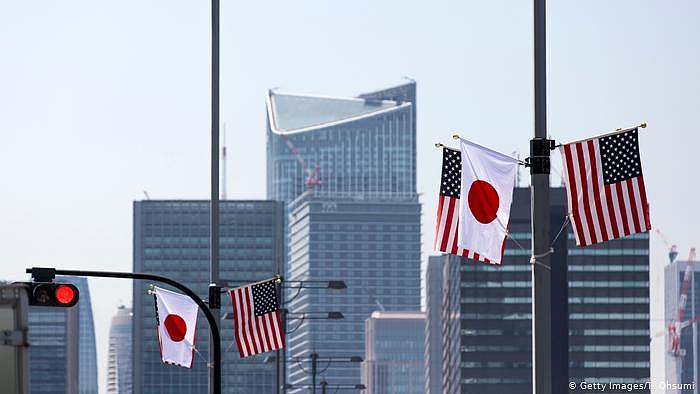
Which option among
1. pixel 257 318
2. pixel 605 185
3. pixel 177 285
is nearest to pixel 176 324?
pixel 257 318

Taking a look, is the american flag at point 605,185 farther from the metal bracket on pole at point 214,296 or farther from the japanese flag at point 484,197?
the metal bracket on pole at point 214,296

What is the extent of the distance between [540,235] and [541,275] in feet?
1.89

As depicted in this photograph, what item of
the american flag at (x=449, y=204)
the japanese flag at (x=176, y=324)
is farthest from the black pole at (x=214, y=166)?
the american flag at (x=449, y=204)

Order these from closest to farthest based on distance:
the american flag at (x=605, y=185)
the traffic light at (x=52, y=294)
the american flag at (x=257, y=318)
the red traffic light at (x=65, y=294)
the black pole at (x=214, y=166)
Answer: the american flag at (x=605, y=185) → the traffic light at (x=52, y=294) → the red traffic light at (x=65, y=294) → the black pole at (x=214, y=166) → the american flag at (x=257, y=318)

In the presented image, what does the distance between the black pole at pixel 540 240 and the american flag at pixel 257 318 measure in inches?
723

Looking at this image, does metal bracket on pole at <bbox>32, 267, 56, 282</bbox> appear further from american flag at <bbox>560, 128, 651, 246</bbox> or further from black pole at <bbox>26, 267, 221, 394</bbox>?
american flag at <bbox>560, 128, 651, 246</bbox>

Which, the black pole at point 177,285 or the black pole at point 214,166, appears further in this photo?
the black pole at point 214,166

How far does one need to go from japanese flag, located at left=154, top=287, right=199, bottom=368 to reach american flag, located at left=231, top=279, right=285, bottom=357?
12.1ft

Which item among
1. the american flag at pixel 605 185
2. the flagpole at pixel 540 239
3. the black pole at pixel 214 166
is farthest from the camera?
the black pole at pixel 214 166

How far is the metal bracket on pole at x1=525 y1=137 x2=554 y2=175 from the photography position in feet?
77.0

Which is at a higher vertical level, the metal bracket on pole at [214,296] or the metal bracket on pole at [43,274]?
the metal bracket on pole at [43,274]

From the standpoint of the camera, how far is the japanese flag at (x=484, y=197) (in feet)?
80.2

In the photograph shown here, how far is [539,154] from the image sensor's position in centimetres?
2348

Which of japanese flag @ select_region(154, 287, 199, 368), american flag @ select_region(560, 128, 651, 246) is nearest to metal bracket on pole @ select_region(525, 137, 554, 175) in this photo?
american flag @ select_region(560, 128, 651, 246)
